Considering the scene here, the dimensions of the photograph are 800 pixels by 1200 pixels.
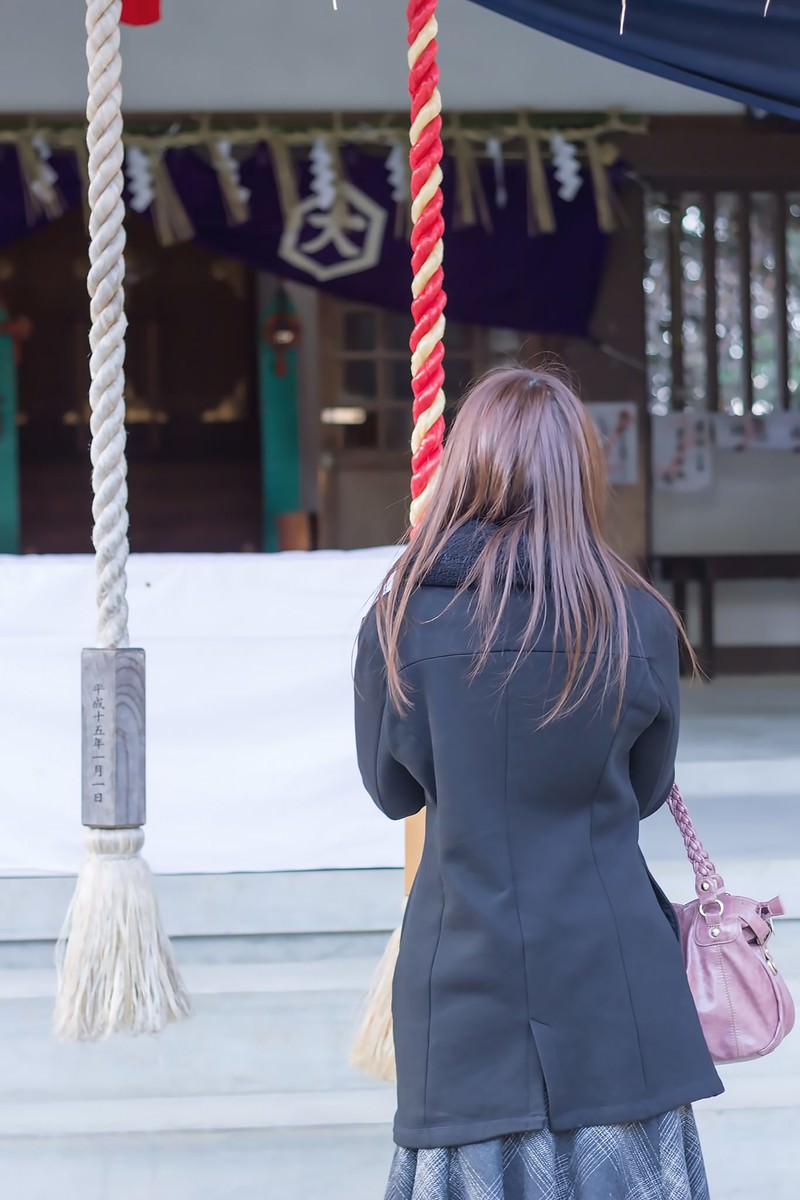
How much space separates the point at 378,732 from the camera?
1.62 metres

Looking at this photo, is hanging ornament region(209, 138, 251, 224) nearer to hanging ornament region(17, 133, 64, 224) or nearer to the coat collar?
hanging ornament region(17, 133, 64, 224)

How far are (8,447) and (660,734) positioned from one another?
20.8 ft

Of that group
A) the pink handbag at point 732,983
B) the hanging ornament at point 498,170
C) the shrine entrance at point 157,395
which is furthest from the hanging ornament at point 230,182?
the pink handbag at point 732,983

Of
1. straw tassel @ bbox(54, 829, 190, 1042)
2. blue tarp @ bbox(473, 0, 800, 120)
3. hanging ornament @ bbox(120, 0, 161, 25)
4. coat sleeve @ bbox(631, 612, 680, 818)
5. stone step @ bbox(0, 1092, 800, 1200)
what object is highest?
hanging ornament @ bbox(120, 0, 161, 25)

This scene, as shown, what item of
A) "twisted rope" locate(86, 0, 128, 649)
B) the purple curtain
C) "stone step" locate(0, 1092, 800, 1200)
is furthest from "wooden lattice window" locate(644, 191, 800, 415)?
"twisted rope" locate(86, 0, 128, 649)

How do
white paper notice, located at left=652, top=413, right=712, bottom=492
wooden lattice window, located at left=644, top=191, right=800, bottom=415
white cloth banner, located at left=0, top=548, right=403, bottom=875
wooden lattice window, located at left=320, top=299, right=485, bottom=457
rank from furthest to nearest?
wooden lattice window, located at left=320, top=299, right=485, bottom=457, white paper notice, located at left=652, top=413, right=712, bottom=492, wooden lattice window, located at left=644, top=191, right=800, bottom=415, white cloth banner, located at left=0, top=548, right=403, bottom=875

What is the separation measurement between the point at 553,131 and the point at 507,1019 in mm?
4886

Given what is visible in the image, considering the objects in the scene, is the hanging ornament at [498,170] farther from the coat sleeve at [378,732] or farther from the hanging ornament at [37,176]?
the coat sleeve at [378,732]

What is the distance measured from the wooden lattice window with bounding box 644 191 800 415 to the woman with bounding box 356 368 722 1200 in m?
5.34

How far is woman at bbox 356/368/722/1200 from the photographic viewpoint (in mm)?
1529

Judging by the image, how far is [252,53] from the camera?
5.07 metres

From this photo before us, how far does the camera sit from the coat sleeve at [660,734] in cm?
158

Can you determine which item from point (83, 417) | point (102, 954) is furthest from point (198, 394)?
point (102, 954)

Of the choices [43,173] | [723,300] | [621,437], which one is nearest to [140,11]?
[43,173]
